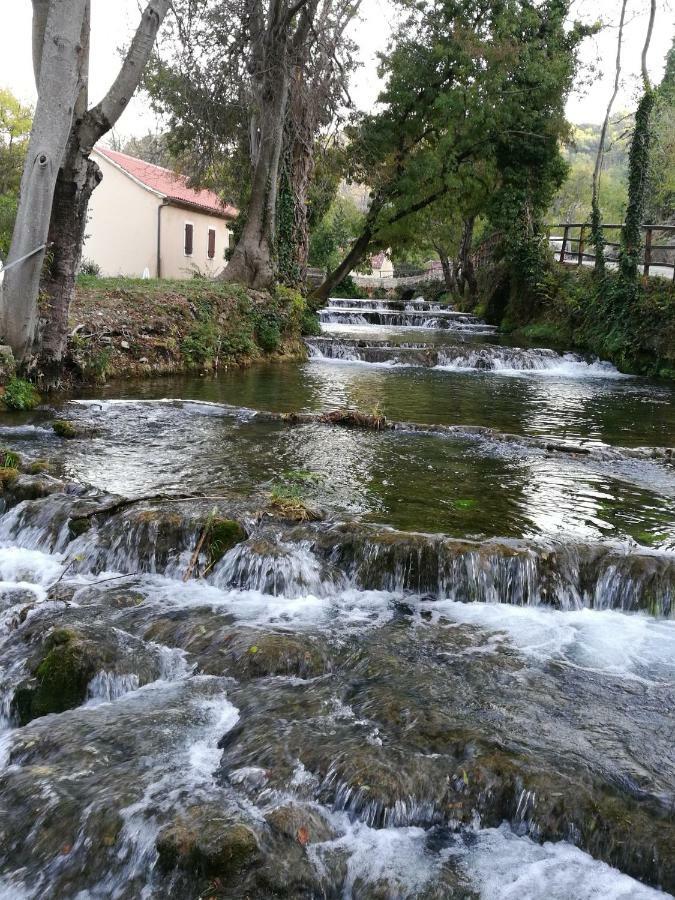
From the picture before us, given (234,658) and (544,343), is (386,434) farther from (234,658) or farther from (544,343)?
(544,343)

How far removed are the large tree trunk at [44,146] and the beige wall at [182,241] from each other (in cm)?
2143

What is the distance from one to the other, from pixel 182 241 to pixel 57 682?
103 feet

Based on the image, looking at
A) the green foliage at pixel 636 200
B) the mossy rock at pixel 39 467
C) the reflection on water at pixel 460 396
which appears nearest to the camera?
the mossy rock at pixel 39 467

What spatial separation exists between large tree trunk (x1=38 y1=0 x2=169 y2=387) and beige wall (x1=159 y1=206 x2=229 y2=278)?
20.6 metres

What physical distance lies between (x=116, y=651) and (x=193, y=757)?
3.84 feet

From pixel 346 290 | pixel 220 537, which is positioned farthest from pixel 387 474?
pixel 346 290

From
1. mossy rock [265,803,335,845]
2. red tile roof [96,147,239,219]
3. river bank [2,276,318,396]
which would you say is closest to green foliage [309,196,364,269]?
red tile roof [96,147,239,219]

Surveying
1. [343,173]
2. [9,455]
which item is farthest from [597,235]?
[9,455]

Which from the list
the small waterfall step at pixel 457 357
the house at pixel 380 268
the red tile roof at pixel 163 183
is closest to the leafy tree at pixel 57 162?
the small waterfall step at pixel 457 357

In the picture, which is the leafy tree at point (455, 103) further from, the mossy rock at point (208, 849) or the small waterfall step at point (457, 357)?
the mossy rock at point (208, 849)

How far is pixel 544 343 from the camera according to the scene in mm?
24375

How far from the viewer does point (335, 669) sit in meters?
4.71

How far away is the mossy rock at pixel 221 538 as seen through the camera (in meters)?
6.16

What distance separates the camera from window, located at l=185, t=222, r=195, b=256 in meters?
33.6
